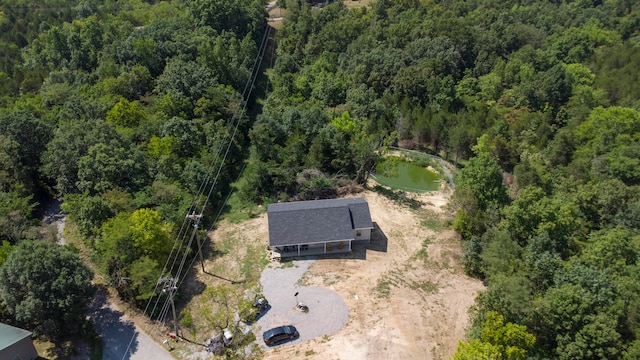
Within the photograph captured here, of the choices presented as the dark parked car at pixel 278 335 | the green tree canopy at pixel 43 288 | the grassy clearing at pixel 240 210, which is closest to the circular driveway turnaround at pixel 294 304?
the dark parked car at pixel 278 335

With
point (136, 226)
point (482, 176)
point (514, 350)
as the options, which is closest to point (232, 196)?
Result: point (136, 226)

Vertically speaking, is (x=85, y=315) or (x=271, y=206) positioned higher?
(x=271, y=206)

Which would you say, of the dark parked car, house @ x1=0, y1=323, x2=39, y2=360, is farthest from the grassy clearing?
house @ x1=0, y1=323, x2=39, y2=360

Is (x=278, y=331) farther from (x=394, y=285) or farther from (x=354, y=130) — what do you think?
(x=354, y=130)

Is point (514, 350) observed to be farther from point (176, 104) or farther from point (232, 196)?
point (176, 104)

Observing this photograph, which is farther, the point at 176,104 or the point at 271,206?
the point at 176,104

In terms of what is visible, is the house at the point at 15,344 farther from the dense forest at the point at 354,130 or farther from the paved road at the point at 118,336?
the paved road at the point at 118,336
